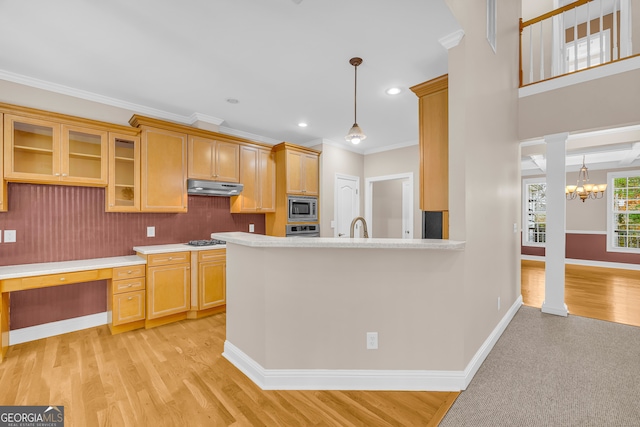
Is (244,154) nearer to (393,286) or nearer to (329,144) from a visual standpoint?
(329,144)

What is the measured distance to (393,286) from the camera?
2012mm

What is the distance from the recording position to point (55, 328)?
300 cm

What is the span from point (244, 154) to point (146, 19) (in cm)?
237

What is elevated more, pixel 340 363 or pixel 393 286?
pixel 393 286

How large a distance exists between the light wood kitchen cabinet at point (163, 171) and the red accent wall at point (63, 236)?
0.35 metres

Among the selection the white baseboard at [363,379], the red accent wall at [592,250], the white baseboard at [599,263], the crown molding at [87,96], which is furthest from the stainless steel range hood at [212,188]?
the red accent wall at [592,250]

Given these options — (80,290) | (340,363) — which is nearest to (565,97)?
(340,363)

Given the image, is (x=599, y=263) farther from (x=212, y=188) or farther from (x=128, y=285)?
(x=128, y=285)

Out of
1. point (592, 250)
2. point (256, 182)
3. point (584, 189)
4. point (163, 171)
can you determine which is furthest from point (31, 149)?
point (592, 250)

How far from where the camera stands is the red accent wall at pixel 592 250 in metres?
6.20

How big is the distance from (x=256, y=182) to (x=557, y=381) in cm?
412

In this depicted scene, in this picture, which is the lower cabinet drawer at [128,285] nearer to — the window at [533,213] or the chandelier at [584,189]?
the chandelier at [584,189]

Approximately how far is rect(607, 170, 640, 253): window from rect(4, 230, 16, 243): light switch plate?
10.4 m

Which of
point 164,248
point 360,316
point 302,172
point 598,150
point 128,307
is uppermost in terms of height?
point 598,150
